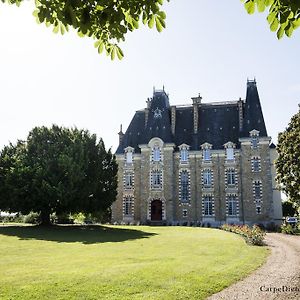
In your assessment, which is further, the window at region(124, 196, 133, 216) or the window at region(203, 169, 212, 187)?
the window at region(124, 196, 133, 216)

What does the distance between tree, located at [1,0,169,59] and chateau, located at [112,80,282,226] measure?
146 feet

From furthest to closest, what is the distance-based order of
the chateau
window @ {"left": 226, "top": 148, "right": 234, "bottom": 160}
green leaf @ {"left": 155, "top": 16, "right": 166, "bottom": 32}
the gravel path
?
1. window @ {"left": 226, "top": 148, "right": 234, "bottom": 160}
2. the chateau
3. the gravel path
4. green leaf @ {"left": 155, "top": 16, "right": 166, "bottom": 32}

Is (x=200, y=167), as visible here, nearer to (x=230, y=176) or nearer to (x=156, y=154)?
(x=230, y=176)

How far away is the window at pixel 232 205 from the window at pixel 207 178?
333 cm

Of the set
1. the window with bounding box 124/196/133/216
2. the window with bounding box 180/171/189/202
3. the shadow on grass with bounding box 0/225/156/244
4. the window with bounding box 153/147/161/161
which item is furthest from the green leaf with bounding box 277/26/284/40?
the window with bounding box 124/196/133/216

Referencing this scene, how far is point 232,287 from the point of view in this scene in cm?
1088

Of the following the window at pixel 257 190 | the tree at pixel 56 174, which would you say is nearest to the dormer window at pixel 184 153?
the window at pixel 257 190

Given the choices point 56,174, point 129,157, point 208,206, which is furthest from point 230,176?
point 56,174

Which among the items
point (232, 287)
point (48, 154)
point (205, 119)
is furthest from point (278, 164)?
point (232, 287)

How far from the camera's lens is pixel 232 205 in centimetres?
4812

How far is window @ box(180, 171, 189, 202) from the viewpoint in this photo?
164ft

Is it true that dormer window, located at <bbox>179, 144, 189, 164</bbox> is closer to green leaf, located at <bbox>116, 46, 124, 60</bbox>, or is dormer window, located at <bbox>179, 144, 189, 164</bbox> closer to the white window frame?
the white window frame

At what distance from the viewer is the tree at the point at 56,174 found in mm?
34875

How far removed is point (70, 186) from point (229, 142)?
928 inches
